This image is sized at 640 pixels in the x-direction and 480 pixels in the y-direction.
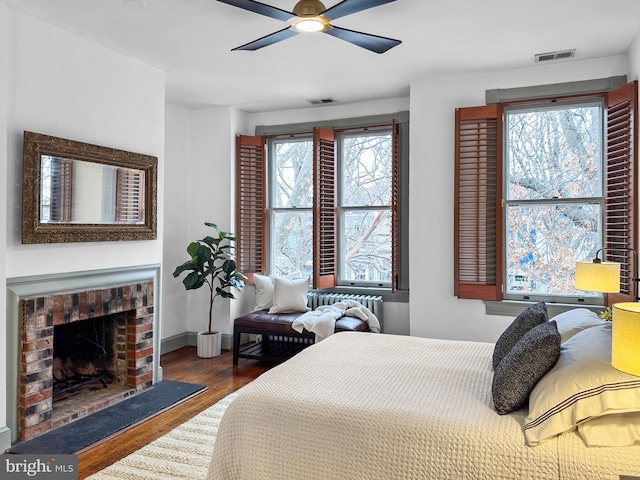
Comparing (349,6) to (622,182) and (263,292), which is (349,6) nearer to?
(622,182)

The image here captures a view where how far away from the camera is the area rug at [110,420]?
3.01 m

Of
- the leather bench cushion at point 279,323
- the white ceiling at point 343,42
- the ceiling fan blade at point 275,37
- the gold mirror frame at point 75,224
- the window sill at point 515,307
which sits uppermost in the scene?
the white ceiling at point 343,42

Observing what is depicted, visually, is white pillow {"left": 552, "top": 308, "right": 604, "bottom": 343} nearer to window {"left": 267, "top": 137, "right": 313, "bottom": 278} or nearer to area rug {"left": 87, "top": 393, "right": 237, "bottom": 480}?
area rug {"left": 87, "top": 393, "right": 237, "bottom": 480}

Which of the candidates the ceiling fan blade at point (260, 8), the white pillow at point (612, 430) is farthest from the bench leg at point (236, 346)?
the white pillow at point (612, 430)

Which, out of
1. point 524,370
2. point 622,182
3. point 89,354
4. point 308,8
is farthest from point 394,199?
point 89,354

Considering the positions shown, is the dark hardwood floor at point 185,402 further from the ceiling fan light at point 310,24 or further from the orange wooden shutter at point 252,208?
the ceiling fan light at point 310,24

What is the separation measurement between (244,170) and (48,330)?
9.81 feet

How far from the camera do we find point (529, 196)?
439cm

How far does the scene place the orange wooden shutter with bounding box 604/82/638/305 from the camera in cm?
367

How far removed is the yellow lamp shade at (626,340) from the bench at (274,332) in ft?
9.80

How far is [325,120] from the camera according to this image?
5.54m

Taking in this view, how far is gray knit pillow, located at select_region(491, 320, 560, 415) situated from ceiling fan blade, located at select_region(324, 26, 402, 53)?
5.98 ft

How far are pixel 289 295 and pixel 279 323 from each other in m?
0.42

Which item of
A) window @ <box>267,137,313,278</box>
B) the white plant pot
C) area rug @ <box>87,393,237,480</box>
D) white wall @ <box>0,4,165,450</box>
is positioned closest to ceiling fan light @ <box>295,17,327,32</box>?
white wall @ <box>0,4,165,450</box>
